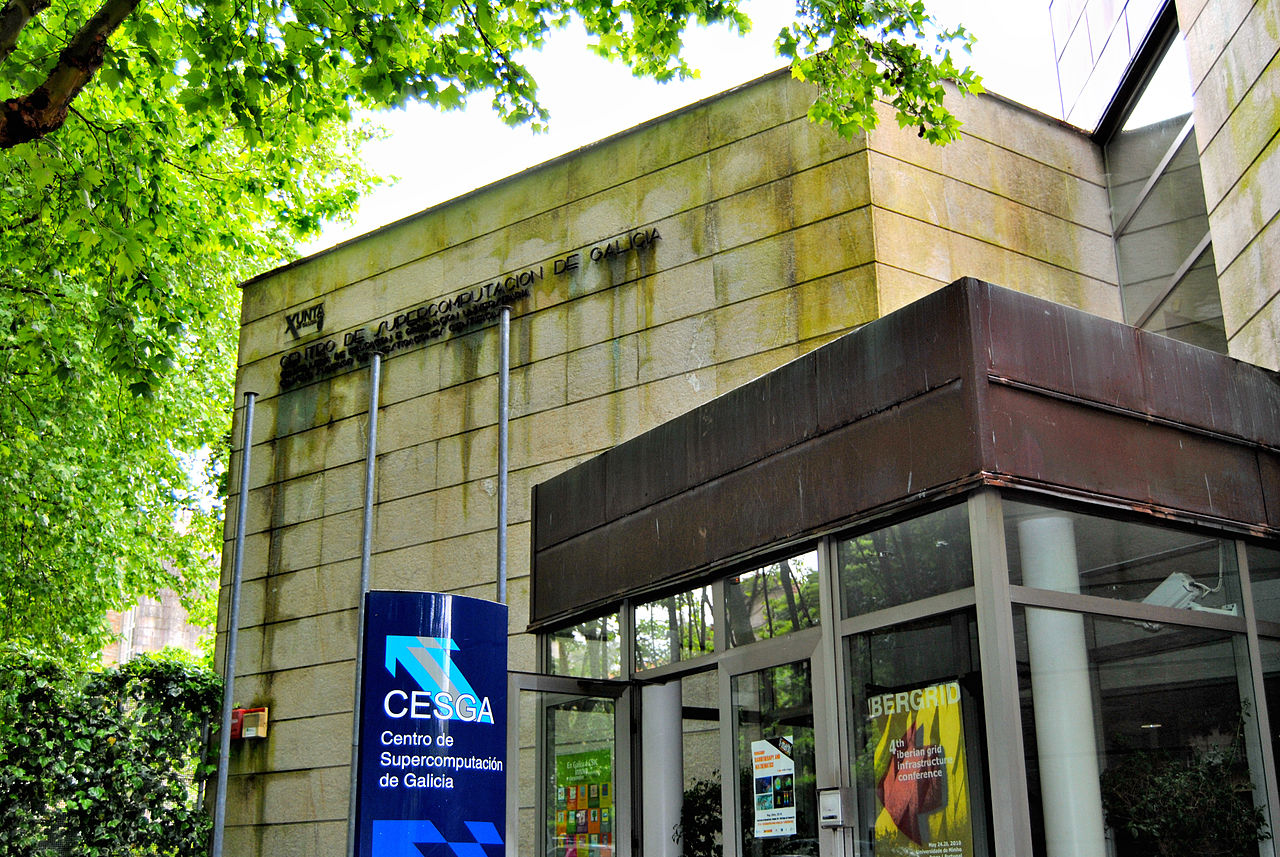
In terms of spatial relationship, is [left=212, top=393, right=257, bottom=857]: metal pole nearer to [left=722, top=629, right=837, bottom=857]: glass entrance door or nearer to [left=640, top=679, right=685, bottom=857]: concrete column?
[left=640, top=679, right=685, bottom=857]: concrete column

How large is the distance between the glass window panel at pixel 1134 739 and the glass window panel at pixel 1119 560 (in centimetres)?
18

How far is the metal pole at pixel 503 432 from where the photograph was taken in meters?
12.2

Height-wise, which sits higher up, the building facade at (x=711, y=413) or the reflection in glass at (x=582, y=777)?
the building facade at (x=711, y=413)

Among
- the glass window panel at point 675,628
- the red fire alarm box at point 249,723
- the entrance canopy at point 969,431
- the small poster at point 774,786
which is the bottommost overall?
the small poster at point 774,786

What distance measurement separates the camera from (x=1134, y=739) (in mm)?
5945

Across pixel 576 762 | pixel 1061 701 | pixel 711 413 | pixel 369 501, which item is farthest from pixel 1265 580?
pixel 369 501

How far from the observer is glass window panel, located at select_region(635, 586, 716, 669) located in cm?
809

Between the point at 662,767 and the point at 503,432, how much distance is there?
5.28 meters

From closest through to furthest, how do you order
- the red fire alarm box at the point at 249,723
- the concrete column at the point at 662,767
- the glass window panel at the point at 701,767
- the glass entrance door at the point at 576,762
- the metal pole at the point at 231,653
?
the glass window panel at the point at 701,767, the concrete column at the point at 662,767, the glass entrance door at the point at 576,762, the metal pole at the point at 231,653, the red fire alarm box at the point at 249,723

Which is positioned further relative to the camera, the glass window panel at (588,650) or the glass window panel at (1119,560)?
the glass window panel at (588,650)

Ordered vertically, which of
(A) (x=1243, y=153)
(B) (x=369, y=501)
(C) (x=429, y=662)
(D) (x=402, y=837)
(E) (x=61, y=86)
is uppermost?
(A) (x=1243, y=153)

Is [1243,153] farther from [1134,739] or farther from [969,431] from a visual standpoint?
[1134,739]

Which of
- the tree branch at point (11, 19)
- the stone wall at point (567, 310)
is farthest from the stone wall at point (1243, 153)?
the tree branch at point (11, 19)

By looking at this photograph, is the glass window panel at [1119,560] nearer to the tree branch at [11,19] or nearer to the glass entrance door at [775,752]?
the glass entrance door at [775,752]
